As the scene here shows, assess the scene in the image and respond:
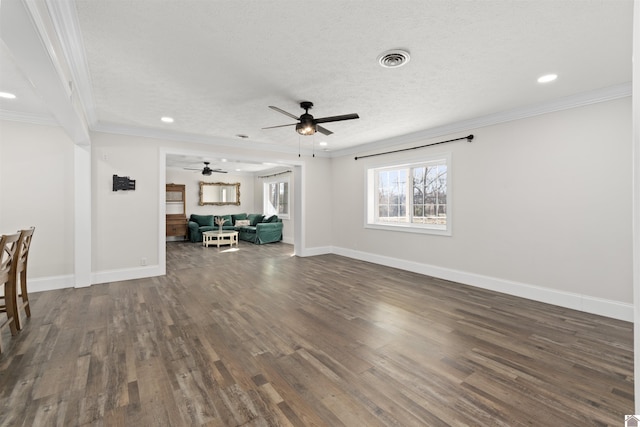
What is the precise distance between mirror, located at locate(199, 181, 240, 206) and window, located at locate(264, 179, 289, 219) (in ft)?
4.24

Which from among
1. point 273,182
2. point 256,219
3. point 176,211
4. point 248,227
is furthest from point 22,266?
point 273,182

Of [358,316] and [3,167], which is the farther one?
[3,167]

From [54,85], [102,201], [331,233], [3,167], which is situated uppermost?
[54,85]

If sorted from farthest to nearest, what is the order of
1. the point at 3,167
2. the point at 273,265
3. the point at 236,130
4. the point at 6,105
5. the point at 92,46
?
the point at 273,265 < the point at 236,130 < the point at 3,167 < the point at 6,105 < the point at 92,46

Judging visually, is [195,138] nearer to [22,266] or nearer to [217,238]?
[22,266]

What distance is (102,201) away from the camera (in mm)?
4480

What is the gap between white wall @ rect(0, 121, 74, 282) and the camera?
387 centimetres

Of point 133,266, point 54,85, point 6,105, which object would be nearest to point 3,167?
point 6,105

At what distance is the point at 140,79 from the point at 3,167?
273cm

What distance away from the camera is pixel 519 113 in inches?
148

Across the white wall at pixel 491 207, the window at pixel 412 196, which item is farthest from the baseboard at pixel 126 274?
the window at pixel 412 196

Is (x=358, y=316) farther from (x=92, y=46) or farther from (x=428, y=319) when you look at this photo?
(x=92, y=46)

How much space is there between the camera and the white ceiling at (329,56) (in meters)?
1.89

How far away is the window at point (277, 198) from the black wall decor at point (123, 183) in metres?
5.06
